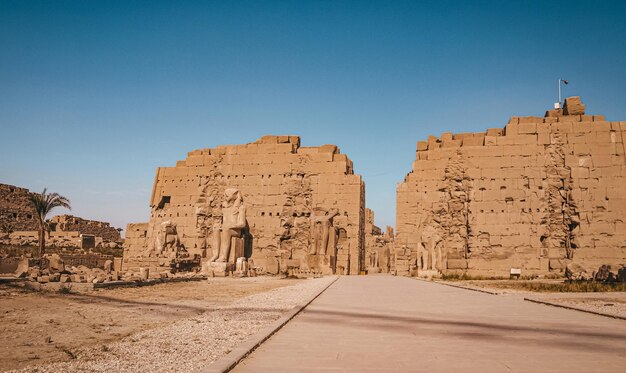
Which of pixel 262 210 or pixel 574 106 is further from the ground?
pixel 574 106

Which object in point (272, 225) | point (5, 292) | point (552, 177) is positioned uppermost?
point (552, 177)

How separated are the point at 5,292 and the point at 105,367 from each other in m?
7.55

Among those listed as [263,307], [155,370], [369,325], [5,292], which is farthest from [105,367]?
[5,292]

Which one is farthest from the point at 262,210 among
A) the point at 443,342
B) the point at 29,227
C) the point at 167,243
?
the point at 29,227

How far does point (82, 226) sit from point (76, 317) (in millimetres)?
38931

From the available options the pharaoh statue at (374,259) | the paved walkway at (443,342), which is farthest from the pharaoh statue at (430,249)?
the paved walkway at (443,342)

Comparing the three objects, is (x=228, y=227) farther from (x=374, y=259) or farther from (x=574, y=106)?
(x=574, y=106)

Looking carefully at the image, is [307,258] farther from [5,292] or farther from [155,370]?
[155,370]

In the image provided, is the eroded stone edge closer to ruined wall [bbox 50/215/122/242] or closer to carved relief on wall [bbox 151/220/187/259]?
carved relief on wall [bbox 151/220/187/259]

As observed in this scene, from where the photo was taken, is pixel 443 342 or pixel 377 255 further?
pixel 377 255

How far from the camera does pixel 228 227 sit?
2164 cm

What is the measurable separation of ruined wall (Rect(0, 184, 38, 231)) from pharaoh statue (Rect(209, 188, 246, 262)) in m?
23.3

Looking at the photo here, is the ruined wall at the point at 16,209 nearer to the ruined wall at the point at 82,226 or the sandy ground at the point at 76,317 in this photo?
the ruined wall at the point at 82,226

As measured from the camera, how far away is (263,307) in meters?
8.27
